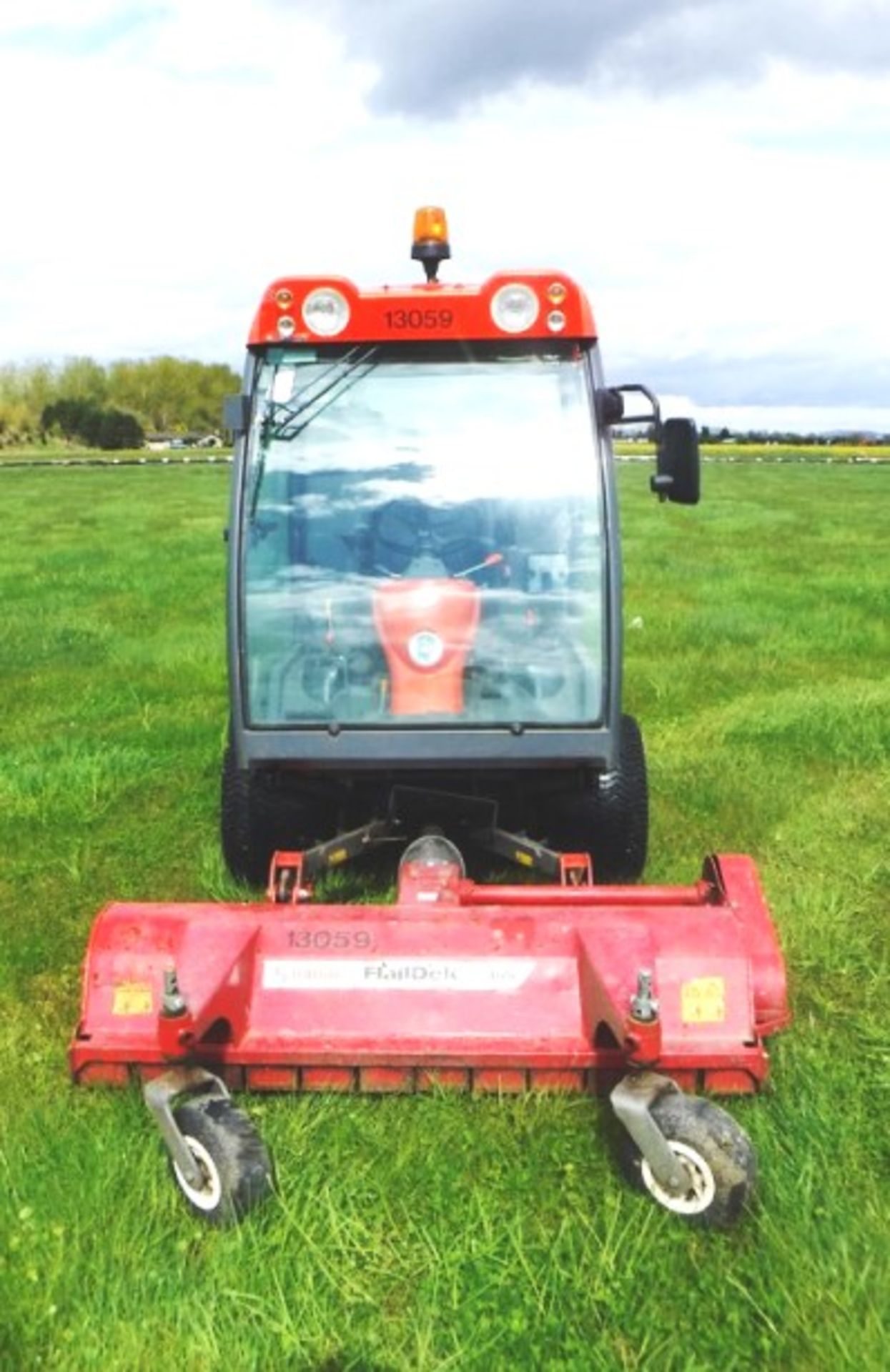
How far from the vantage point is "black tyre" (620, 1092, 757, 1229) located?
2877 mm

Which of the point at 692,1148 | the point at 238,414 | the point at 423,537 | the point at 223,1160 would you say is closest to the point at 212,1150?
the point at 223,1160

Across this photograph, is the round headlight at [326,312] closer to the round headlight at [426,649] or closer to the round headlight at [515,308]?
the round headlight at [515,308]

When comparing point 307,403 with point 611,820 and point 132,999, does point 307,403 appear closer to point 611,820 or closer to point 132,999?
point 611,820

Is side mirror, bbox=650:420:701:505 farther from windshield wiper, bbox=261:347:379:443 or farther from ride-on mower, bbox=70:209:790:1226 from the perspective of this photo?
windshield wiper, bbox=261:347:379:443

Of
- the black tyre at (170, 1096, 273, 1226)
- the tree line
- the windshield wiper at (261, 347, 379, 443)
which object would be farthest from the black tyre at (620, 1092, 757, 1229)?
the tree line

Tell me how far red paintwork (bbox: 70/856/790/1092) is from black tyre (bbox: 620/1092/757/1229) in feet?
1.05

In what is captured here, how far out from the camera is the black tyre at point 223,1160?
2.93 m

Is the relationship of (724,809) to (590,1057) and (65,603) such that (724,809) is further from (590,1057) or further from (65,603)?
(65,603)

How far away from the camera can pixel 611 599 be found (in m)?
4.33

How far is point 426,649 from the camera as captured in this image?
14.5 ft

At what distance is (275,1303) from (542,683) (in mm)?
2208

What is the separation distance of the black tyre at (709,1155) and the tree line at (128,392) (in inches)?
3700

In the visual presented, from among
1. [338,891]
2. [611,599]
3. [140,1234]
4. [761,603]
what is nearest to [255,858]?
[338,891]

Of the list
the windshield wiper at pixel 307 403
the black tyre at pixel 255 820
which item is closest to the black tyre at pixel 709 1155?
the black tyre at pixel 255 820
